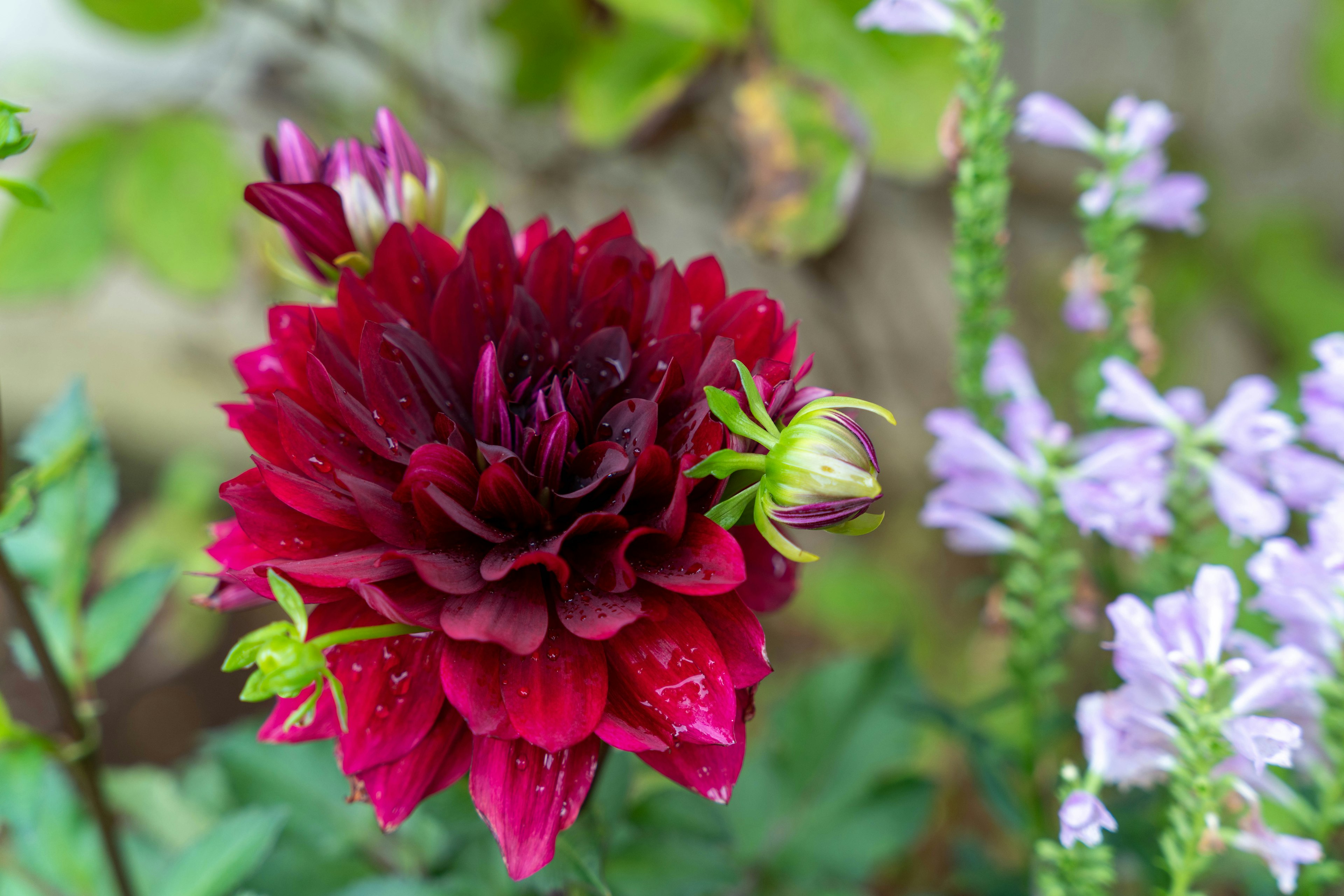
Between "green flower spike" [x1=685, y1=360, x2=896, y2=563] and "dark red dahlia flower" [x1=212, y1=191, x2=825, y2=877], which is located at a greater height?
"green flower spike" [x1=685, y1=360, x2=896, y2=563]

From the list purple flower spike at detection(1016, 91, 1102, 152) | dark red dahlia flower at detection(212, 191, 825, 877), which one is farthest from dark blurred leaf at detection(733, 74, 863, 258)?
dark red dahlia flower at detection(212, 191, 825, 877)

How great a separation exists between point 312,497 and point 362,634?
4cm

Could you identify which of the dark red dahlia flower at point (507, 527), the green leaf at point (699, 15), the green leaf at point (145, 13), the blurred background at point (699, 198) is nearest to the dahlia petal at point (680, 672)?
the dark red dahlia flower at point (507, 527)

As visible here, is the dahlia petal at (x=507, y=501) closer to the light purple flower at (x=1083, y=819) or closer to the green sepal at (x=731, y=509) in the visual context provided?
the green sepal at (x=731, y=509)

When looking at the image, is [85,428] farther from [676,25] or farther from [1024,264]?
[1024,264]

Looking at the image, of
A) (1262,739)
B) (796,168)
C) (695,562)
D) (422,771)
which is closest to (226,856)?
(422,771)

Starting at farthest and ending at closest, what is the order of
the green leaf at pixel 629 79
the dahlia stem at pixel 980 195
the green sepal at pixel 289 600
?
1. the green leaf at pixel 629 79
2. the dahlia stem at pixel 980 195
3. the green sepal at pixel 289 600

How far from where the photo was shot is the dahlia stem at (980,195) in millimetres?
332

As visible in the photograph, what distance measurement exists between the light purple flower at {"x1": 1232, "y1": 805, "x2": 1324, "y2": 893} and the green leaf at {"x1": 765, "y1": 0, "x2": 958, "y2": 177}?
51 cm

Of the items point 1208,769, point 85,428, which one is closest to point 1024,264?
point 1208,769

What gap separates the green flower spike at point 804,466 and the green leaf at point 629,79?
1.98ft

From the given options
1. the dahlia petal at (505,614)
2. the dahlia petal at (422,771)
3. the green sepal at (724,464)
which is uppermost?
the green sepal at (724,464)

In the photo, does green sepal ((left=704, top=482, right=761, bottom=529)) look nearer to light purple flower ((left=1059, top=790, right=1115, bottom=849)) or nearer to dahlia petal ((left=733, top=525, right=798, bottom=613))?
dahlia petal ((left=733, top=525, right=798, bottom=613))

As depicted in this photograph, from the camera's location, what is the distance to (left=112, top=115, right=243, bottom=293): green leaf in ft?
2.57
